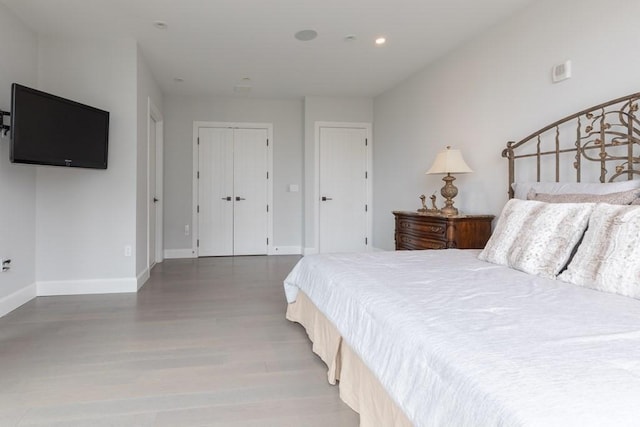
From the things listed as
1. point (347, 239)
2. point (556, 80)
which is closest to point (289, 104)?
point (347, 239)

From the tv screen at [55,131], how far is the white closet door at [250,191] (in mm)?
Answer: 2550

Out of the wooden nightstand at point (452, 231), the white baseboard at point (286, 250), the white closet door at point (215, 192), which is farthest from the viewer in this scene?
the white baseboard at point (286, 250)

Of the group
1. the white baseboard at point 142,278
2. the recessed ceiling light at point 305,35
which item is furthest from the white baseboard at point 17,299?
the recessed ceiling light at point 305,35

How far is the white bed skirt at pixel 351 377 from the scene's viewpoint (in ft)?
4.24

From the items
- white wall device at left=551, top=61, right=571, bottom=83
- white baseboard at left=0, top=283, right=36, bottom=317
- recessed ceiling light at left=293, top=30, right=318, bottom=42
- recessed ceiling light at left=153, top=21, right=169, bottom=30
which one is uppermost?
recessed ceiling light at left=293, top=30, right=318, bottom=42

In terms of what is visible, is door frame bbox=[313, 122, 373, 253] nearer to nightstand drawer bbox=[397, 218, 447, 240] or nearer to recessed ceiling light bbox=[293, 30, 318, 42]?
nightstand drawer bbox=[397, 218, 447, 240]

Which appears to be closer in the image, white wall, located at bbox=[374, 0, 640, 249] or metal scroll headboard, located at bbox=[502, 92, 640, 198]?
metal scroll headboard, located at bbox=[502, 92, 640, 198]

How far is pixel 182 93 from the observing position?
5.60 meters

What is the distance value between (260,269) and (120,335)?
2.40 m

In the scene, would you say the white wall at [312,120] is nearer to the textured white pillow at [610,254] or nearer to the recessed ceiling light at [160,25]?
the recessed ceiling light at [160,25]

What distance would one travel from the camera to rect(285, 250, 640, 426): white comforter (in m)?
0.73

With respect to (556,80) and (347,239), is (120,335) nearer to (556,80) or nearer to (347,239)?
(556,80)

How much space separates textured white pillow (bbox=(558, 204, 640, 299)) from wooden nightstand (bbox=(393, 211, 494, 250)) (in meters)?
1.38

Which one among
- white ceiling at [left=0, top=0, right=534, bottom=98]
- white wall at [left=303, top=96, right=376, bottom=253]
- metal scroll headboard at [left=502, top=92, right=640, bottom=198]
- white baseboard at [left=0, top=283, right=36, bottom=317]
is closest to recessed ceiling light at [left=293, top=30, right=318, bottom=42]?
white ceiling at [left=0, top=0, right=534, bottom=98]
